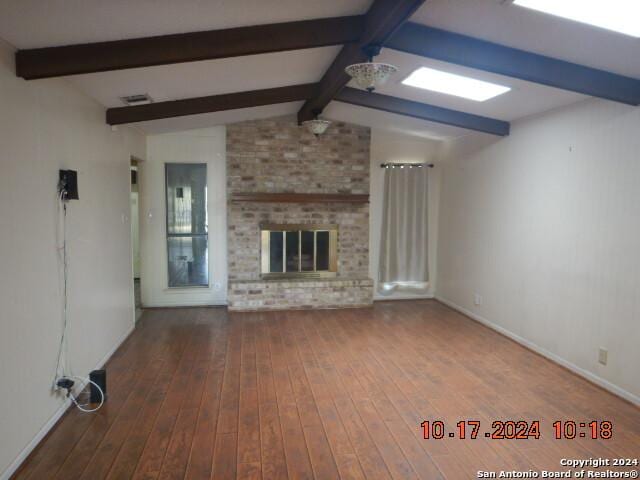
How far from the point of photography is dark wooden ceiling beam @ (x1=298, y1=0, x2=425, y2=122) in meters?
2.31

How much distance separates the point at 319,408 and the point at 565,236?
263 centimetres

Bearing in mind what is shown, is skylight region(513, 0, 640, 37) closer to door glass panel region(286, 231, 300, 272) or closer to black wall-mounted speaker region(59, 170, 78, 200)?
black wall-mounted speaker region(59, 170, 78, 200)

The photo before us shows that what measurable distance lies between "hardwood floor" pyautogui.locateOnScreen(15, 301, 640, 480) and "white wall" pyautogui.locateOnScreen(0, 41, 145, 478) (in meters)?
0.30

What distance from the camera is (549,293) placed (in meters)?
4.14

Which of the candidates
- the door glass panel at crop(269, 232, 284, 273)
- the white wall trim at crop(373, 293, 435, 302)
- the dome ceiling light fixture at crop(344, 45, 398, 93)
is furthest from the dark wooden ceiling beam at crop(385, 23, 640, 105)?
the white wall trim at crop(373, 293, 435, 302)

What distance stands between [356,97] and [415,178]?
2.09 metres

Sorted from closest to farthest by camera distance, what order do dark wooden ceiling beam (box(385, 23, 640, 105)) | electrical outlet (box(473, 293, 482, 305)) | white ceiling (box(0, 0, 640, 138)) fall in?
white ceiling (box(0, 0, 640, 138)), dark wooden ceiling beam (box(385, 23, 640, 105)), electrical outlet (box(473, 293, 482, 305))

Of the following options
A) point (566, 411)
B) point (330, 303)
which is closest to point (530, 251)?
point (566, 411)

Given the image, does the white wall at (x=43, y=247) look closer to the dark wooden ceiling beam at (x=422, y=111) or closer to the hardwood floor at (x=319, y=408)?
the hardwood floor at (x=319, y=408)

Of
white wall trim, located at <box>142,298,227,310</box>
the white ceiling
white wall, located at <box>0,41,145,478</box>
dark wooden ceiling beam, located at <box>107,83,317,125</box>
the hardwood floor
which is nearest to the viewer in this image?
the white ceiling

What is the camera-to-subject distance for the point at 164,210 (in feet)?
19.5

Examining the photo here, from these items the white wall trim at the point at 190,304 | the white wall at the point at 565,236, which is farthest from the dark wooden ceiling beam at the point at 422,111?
the white wall trim at the point at 190,304

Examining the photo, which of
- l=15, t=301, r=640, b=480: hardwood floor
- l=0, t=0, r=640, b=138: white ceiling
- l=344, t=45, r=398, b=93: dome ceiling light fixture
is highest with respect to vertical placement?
l=0, t=0, r=640, b=138: white ceiling

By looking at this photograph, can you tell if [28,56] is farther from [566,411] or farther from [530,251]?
[530,251]
